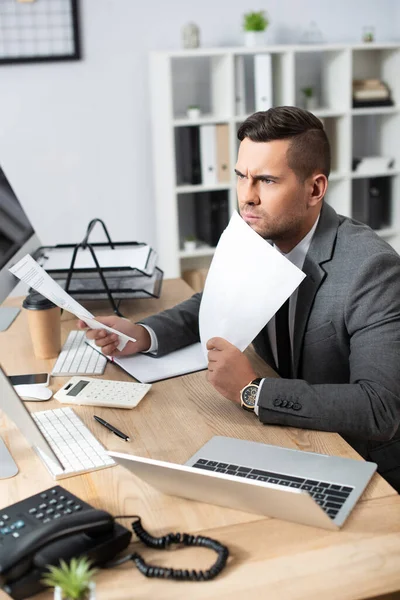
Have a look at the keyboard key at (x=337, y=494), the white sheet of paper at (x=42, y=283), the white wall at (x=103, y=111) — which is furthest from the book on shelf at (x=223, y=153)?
the keyboard key at (x=337, y=494)

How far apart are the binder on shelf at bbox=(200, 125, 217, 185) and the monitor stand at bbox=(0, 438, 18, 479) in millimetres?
2493

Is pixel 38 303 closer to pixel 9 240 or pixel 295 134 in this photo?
pixel 9 240

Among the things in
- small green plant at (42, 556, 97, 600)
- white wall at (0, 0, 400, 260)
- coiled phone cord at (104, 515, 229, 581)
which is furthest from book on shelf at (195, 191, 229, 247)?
small green plant at (42, 556, 97, 600)

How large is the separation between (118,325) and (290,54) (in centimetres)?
227

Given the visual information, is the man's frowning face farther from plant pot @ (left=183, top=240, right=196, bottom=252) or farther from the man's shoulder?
plant pot @ (left=183, top=240, right=196, bottom=252)

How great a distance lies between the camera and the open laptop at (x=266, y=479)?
95cm

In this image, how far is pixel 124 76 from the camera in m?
3.57

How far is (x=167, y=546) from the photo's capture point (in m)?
0.96

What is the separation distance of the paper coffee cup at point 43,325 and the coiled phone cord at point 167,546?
789 millimetres

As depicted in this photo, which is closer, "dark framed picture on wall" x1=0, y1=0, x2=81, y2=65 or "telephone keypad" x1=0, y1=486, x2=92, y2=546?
"telephone keypad" x1=0, y1=486, x2=92, y2=546

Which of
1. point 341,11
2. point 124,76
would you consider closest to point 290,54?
point 341,11

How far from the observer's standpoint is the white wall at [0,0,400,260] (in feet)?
11.4

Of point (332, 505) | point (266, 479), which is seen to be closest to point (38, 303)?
point (266, 479)

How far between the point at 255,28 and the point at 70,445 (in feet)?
9.14
